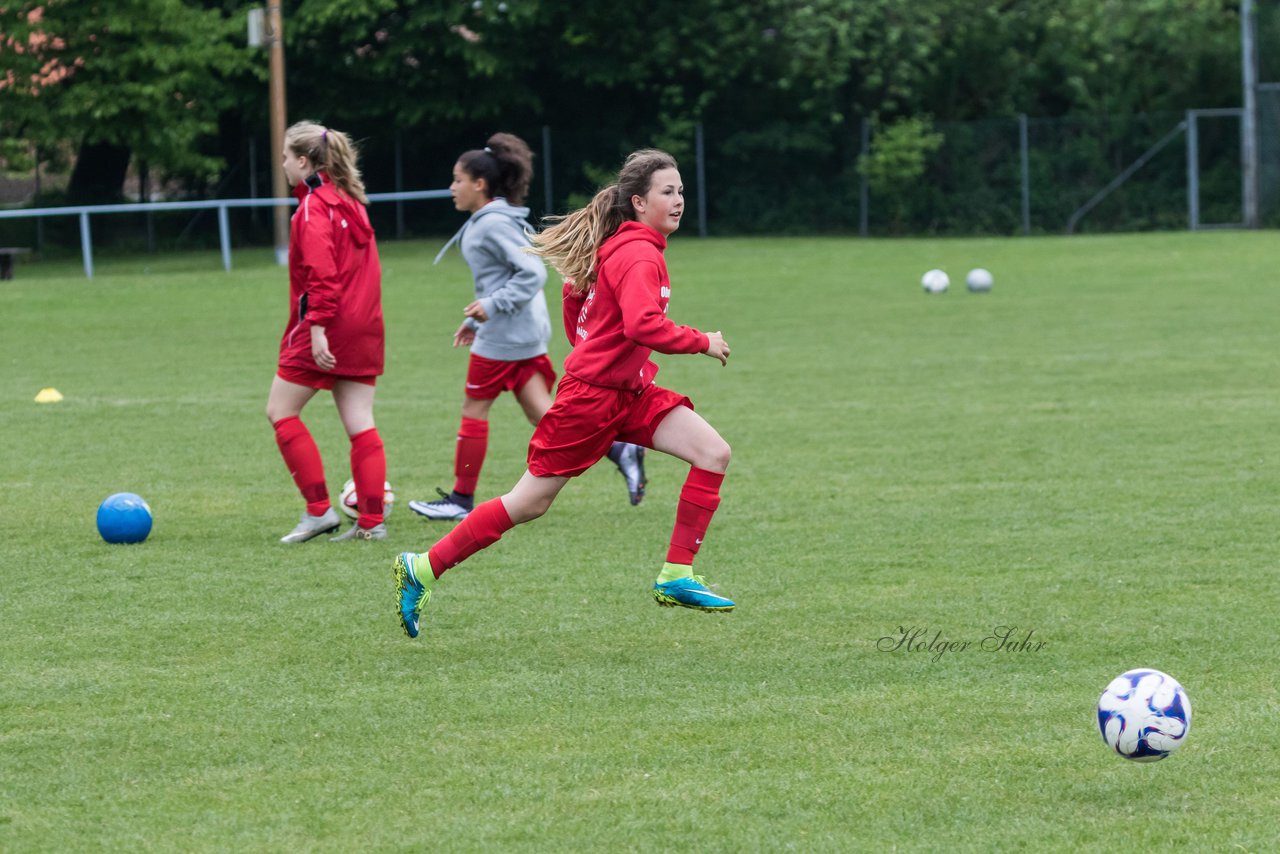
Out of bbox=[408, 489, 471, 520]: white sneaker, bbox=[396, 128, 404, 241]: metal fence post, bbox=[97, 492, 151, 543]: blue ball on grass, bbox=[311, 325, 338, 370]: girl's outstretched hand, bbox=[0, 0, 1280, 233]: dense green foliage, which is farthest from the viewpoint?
bbox=[396, 128, 404, 241]: metal fence post

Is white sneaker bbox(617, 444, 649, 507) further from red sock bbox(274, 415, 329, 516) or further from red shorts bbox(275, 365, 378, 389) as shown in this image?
red sock bbox(274, 415, 329, 516)

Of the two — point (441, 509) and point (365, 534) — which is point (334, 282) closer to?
point (365, 534)

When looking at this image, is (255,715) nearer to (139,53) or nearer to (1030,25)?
(139,53)

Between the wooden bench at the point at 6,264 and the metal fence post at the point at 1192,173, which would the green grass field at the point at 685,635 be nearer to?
the wooden bench at the point at 6,264

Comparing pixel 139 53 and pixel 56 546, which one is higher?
pixel 139 53

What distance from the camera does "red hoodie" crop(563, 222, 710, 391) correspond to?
556 centimetres

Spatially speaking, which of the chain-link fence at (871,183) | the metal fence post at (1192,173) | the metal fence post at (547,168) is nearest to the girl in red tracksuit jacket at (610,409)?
the chain-link fence at (871,183)

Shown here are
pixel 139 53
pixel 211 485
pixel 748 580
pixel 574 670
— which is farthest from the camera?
pixel 139 53

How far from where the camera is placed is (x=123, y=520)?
7.60 meters

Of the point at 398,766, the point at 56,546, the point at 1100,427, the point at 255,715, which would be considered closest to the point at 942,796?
the point at 398,766

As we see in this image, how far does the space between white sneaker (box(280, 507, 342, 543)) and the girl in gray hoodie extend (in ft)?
2.24

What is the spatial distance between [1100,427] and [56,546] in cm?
615

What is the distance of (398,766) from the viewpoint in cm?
448

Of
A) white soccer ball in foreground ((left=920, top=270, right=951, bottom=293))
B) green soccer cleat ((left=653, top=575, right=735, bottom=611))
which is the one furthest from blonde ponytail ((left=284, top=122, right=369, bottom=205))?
white soccer ball in foreground ((left=920, top=270, right=951, bottom=293))
